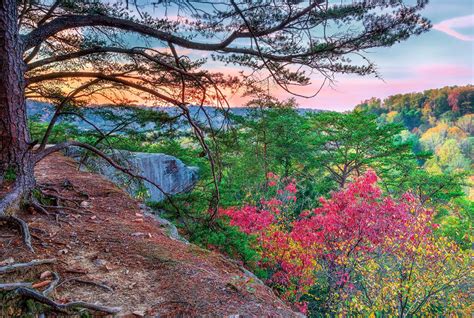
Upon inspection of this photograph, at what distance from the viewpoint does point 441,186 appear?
15.7 metres

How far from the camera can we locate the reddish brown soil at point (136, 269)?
221 cm

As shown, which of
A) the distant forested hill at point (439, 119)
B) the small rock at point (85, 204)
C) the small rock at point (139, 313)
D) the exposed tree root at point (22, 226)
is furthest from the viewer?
the distant forested hill at point (439, 119)

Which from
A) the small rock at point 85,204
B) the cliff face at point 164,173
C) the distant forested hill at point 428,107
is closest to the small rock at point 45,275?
the small rock at point 85,204

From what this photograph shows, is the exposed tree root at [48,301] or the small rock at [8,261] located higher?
the small rock at [8,261]

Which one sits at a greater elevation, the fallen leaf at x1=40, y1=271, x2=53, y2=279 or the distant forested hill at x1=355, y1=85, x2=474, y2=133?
the distant forested hill at x1=355, y1=85, x2=474, y2=133

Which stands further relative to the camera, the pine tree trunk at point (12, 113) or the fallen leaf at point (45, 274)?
the pine tree trunk at point (12, 113)

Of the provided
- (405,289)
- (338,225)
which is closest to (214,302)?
(405,289)

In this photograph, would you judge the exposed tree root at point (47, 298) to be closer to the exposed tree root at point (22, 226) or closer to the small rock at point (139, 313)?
the small rock at point (139, 313)

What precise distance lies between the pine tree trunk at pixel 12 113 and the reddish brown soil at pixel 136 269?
1.31ft

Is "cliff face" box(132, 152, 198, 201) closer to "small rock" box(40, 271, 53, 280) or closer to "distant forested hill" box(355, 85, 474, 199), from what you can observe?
"small rock" box(40, 271, 53, 280)

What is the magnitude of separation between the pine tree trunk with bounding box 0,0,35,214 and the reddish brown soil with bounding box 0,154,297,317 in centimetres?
40

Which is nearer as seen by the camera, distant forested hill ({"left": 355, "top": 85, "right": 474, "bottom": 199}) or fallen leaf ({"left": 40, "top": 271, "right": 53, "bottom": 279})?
fallen leaf ({"left": 40, "top": 271, "right": 53, "bottom": 279})

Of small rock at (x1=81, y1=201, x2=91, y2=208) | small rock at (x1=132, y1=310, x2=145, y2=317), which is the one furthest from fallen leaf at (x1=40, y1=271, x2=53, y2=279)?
small rock at (x1=81, y1=201, x2=91, y2=208)

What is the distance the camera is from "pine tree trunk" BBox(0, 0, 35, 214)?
3.19 meters
